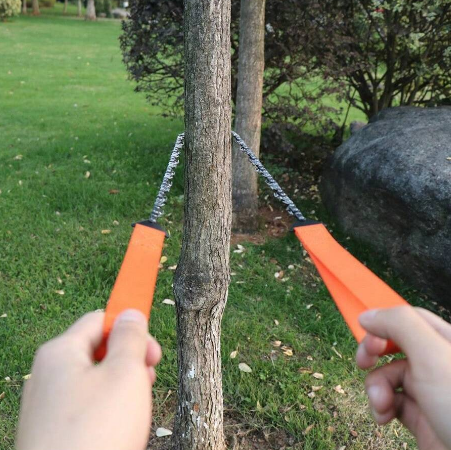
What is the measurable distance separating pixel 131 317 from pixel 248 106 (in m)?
3.45

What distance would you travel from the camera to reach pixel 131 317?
0.95 meters

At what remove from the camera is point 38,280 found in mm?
3580

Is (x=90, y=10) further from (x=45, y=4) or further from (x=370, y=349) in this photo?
(x=370, y=349)

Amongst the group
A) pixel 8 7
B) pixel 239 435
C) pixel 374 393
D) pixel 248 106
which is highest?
pixel 8 7

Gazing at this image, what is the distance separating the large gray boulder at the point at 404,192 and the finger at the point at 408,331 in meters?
2.65

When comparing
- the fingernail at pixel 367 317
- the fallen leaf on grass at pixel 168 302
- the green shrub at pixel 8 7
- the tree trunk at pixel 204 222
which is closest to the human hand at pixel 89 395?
the fingernail at pixel 367 317

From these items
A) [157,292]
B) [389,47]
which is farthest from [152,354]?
[389,47]

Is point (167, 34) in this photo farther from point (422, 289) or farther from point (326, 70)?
point (422, 289)

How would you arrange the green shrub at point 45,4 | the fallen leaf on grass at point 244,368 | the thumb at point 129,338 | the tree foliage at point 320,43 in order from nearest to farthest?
the thumb at point 129,338, the fallen leaf on grass at point 244,368, the tree foliage at point 320,43, the green shrub at point 45,4

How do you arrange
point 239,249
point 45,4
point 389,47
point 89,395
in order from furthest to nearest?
point 45,4 → point 389,47 → point 239,249 → point 89,395

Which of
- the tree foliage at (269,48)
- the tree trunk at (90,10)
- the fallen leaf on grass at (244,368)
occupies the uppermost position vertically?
the tree trunk at (90,10)

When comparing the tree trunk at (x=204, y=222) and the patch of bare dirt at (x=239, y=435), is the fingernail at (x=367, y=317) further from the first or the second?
the patch of bare dirt at (x=239, y=435)

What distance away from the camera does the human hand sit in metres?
0.71

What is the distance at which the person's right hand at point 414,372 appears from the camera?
88 cm
